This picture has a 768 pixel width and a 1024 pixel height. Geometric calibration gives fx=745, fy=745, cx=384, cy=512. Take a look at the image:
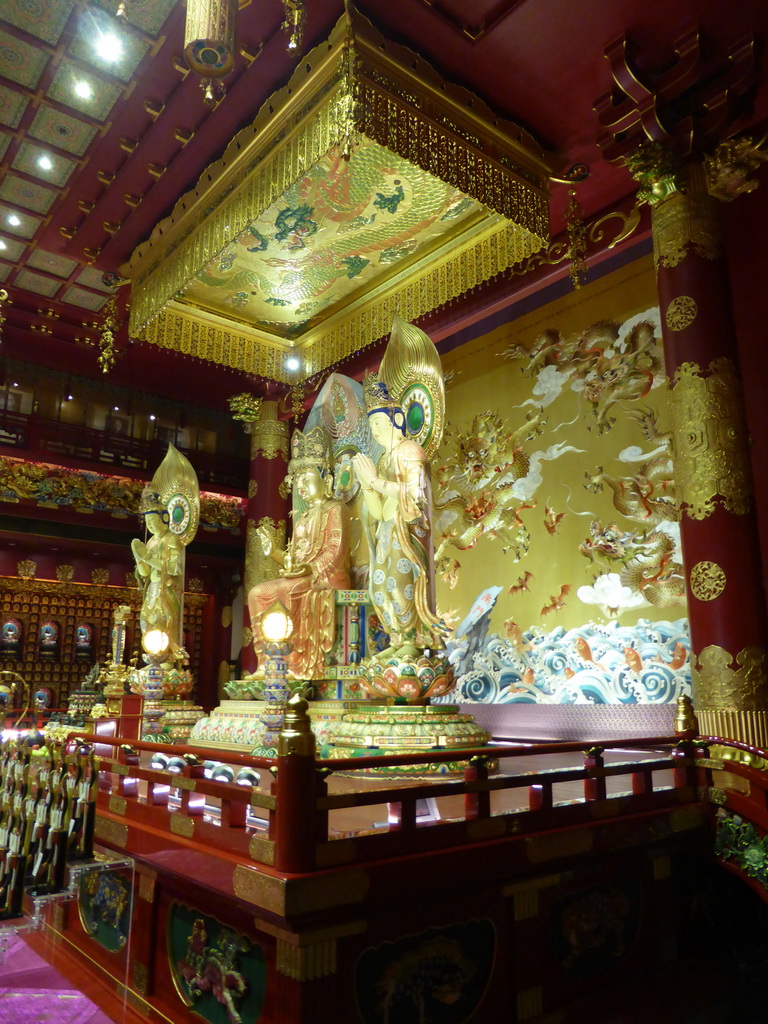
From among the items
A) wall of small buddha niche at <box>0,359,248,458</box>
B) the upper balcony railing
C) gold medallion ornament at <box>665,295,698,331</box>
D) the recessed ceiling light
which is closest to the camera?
gold medallion ornament at <box>665,295,698,331</box>

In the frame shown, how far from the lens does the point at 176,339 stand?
608 centimetres

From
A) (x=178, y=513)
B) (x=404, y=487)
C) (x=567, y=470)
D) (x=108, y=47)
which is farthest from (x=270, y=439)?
(x=108, y=47)

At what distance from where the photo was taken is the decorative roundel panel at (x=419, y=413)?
4195 millimetres

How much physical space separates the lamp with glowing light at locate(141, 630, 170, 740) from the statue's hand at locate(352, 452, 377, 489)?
2.09 metres

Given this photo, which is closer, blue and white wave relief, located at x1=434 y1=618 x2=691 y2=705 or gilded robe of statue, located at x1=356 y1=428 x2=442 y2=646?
gilded robe of statue, located at x1=356 y1=428 x2=442 y2=646

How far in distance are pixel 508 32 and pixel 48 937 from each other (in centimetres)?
459

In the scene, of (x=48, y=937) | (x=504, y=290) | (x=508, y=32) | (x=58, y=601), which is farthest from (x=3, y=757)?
(x=58, y=601)

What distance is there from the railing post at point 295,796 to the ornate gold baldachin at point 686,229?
126 inches

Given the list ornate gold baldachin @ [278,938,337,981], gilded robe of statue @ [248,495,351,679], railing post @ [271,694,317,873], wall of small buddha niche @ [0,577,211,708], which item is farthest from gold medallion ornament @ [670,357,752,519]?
wall of small buddha niche @ [0,577,211,708]

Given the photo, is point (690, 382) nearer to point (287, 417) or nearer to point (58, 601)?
point (287, 417)

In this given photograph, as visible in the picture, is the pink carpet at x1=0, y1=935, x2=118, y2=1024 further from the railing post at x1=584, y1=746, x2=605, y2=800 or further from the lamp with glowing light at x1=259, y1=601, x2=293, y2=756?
the railing post at x1=584, y1=746, x2=605, y2=800

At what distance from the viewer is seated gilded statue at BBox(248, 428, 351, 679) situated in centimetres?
459

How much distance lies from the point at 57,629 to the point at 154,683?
3814mm

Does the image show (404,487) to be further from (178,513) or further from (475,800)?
(178,513)
